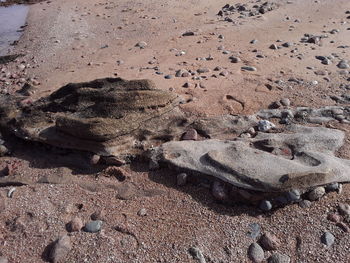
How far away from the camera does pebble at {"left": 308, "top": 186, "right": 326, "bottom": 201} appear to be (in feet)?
10.7

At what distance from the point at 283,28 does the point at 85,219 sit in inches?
266

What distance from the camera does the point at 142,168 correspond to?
3836mm

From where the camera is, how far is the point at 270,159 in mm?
3580

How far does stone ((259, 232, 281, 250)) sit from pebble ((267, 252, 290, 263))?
0.07m

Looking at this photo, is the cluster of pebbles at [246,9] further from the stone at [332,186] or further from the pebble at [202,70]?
the stone at [332,186]

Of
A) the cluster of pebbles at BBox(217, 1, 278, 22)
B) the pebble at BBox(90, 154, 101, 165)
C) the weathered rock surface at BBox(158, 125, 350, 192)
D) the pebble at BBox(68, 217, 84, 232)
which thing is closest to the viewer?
the pebble at BBox(68, 217, 84, 232)

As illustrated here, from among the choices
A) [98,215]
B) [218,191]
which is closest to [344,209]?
[218,191]

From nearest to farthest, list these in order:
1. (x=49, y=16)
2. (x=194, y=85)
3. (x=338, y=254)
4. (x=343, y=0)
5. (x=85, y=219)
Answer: (x=338, y=254)
(x=85, y=219)
(x=194, y=85)
(x=343, y=0)
(x=49, y=16)

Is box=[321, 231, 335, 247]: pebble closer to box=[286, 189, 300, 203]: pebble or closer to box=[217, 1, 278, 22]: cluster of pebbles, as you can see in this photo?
box=[286, 189, 300, 203]: pebble

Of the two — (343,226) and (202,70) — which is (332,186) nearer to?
(343,226)

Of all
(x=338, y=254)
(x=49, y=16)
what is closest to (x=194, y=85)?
(x=338, y=254)

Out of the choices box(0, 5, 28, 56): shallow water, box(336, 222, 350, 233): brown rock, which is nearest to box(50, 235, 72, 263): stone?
box(336, 222, 350, 233): brown rock

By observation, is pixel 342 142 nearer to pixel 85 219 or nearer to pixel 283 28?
pixel 85 219

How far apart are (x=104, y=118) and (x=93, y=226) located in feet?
4.40
